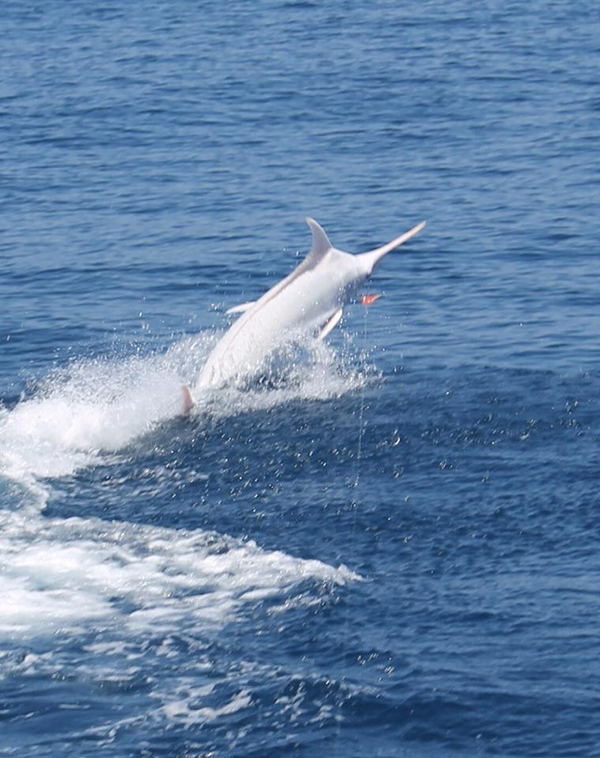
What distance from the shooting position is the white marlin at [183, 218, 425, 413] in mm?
25016

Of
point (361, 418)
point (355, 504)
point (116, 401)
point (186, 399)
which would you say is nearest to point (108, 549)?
point (355, 504)

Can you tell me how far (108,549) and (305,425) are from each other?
537cm

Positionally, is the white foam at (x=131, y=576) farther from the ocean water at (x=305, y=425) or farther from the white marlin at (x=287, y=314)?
the white marlin at (x=287, y=314)

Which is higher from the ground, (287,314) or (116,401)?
(287,314)

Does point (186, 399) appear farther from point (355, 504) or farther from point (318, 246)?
point (355, 504)

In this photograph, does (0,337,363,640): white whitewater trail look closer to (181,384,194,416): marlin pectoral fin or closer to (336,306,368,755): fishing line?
(181,384,194,416): marlin pectoral fin

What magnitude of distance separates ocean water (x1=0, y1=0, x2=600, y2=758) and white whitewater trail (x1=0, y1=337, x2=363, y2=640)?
6cm

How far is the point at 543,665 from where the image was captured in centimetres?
1599

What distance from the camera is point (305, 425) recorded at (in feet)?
77.4

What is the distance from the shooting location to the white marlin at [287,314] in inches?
985

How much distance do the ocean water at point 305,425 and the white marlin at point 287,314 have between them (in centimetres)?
61

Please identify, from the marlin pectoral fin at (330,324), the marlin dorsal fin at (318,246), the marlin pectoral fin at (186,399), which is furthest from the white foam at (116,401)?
the marlin dorsal fin at (318,246)

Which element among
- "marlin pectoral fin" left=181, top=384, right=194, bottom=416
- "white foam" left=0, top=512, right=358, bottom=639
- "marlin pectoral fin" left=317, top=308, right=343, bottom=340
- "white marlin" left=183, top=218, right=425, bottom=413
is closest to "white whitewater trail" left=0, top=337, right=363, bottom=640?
"white foam" left=0, top=512, right=358, bottom=639

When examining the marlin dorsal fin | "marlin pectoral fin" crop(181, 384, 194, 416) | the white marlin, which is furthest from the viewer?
the marlin dorsal fin
